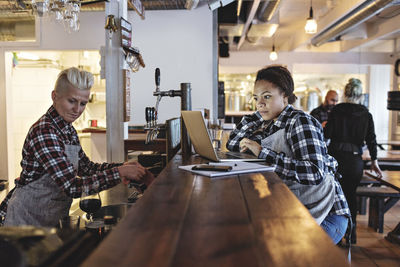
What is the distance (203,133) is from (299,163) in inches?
19.4

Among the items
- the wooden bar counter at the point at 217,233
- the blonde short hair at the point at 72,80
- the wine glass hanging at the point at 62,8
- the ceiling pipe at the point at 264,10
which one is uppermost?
the ceiling pipe at the point at 264,10

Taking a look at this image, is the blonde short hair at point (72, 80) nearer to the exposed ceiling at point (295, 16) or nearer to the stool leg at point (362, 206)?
the exposed ceiling at point (295, 16)

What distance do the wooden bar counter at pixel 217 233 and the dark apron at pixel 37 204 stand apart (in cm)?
77

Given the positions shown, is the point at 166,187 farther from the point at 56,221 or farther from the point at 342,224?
the point at 342,224

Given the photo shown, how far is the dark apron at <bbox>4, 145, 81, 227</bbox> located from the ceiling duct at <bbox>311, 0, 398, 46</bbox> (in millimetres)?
4736

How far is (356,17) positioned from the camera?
5.94 meters

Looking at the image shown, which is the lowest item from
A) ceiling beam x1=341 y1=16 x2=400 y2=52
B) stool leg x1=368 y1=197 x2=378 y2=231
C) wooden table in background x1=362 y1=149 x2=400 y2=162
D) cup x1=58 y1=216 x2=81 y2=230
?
stool leg x1=368 y1=197 x2=378 y2=231

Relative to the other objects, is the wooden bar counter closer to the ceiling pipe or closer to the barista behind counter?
the barista behind counter

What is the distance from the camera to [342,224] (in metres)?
1.95

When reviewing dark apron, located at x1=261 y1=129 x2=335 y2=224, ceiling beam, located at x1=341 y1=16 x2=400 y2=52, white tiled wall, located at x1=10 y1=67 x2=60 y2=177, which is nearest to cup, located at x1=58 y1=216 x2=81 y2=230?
dark apron, located at x1=261 y1=129 x2=335 y2=224

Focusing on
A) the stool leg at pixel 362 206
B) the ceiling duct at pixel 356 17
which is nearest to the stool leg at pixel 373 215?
the stool leg at pixel 362 206

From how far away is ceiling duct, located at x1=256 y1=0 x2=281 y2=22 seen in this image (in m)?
5.67

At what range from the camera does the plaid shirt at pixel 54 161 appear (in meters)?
1.79

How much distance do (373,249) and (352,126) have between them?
49.8 inches
